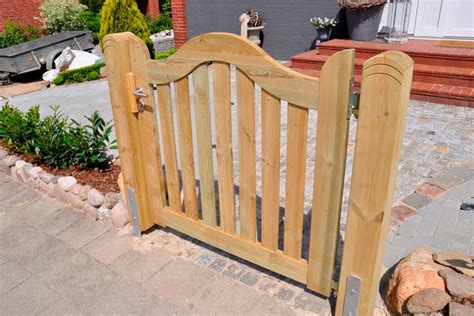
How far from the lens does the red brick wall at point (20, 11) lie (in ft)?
47.5

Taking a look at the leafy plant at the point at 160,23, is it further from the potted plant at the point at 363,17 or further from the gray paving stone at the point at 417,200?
the gray paving stone at the point at 417,200

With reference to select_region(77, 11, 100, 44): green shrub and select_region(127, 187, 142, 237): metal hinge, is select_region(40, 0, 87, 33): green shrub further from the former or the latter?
select_region(127, 187, 142, 237): metal hinge

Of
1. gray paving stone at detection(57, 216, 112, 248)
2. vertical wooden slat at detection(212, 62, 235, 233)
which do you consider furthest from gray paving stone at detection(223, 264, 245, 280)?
gray paving stone at detection(57, 216, 112, 248)

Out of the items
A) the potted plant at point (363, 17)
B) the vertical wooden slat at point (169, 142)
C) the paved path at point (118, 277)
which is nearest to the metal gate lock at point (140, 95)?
the vertical wooden slat at point (169, 142)

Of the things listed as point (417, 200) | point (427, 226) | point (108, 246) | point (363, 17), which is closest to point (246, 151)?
point (108, 246)

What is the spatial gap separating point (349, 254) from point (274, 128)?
2.47 ft

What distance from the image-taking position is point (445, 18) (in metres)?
6.99

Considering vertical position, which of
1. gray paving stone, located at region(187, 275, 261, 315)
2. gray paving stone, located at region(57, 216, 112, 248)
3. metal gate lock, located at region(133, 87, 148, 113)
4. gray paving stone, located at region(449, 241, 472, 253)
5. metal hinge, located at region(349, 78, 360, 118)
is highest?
metal hinge, located at region(349, 78, 360, 118)

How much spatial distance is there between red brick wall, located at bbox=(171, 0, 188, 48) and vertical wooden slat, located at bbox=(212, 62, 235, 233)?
8.58 m

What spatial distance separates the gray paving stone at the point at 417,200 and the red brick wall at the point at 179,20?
27.1 feet

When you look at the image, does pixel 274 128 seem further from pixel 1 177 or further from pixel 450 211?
pixel 1 177

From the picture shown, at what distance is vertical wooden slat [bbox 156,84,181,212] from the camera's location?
2543 millimetres

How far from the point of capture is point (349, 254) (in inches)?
78.6

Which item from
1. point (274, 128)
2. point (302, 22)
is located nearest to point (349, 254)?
point (274, 128)
